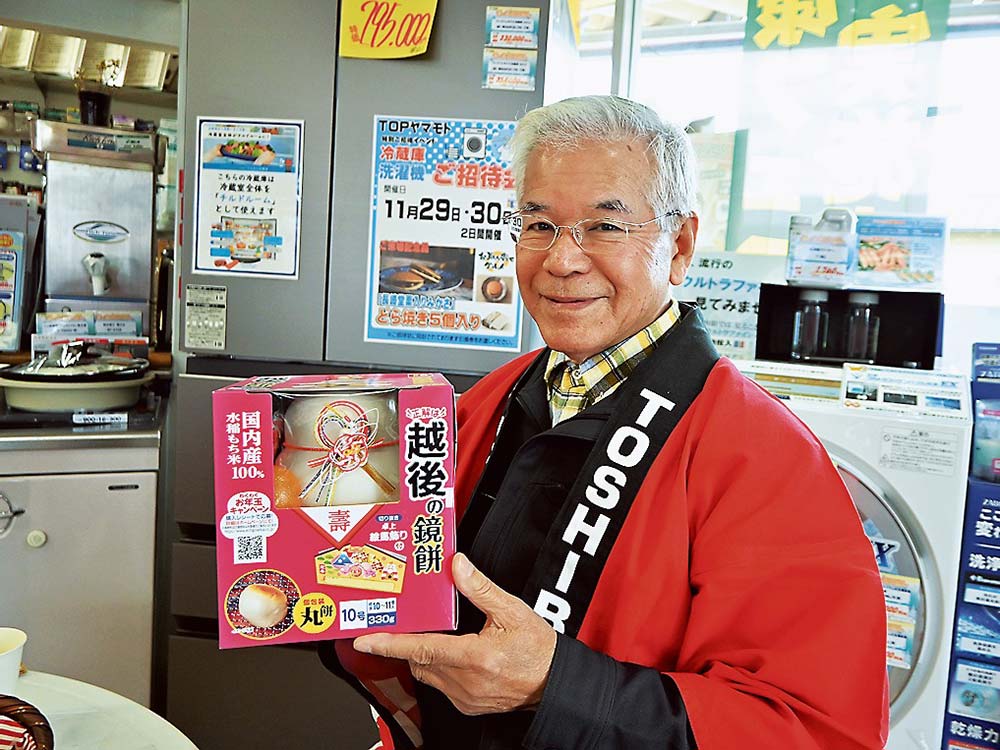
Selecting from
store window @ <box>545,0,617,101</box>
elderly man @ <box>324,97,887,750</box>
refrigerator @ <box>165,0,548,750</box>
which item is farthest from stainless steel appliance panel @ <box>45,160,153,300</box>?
elderly man @ <box>324,97,887,750</box>

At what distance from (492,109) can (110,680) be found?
177 cm

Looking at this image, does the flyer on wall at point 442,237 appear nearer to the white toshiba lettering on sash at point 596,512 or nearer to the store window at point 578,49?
the store window at point 578,49

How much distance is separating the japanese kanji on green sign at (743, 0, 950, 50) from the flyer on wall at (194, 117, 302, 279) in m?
1.81

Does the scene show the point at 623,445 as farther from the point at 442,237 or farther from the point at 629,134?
the point at 442,237

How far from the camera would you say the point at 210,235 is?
7.11ft

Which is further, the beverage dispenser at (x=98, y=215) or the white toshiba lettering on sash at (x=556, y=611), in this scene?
the beverage dispenser at (x=98, y=215)

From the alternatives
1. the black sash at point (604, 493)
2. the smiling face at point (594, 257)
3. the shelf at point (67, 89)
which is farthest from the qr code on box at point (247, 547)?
the shelf at point (67, 89)

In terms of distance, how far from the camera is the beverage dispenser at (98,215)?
8.84 feet

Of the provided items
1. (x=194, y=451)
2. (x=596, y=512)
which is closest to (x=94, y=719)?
(x=596, y=512)

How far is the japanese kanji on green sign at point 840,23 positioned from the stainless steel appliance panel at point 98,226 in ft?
7.17

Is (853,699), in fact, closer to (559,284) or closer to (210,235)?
(559,284)

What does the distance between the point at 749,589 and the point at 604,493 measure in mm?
191

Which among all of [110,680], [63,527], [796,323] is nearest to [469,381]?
[796,323]

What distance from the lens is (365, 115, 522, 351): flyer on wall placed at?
210 cm
